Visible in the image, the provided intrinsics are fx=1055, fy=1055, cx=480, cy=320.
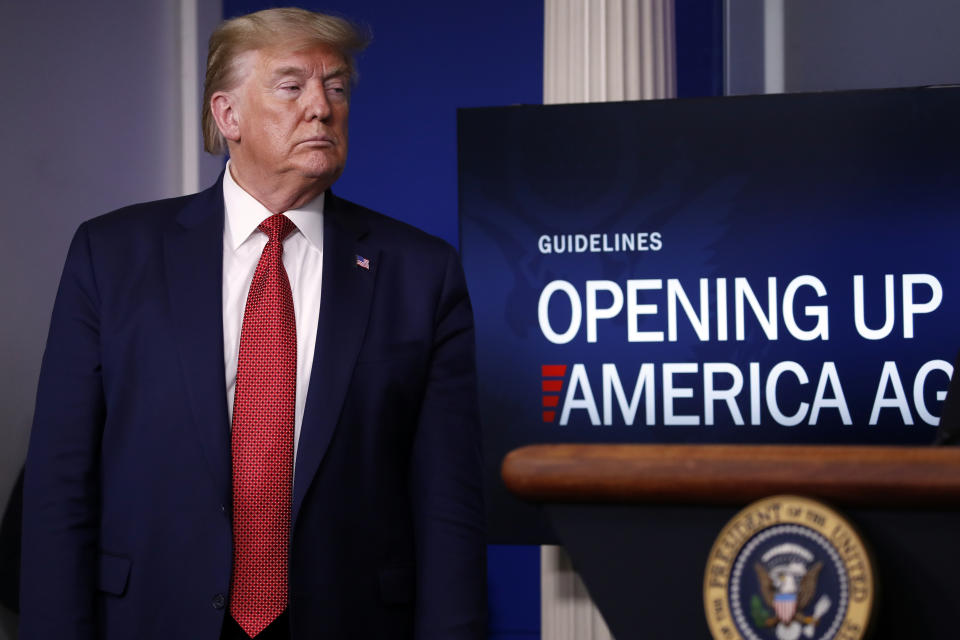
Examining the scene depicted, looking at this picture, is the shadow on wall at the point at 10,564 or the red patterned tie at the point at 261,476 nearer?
the red patterned tie at the point at 261,476

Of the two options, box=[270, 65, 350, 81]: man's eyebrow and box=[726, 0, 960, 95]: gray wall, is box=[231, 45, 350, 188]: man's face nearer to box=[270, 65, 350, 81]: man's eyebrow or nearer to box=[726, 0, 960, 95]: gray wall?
box=[270, 65, 350, 81]: man's eyebrow

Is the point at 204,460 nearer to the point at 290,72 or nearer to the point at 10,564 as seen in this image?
the point at 290,72

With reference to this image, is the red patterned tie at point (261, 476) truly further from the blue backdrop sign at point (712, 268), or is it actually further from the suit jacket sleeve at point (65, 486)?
the blue backdrop sign at point (712, 268)

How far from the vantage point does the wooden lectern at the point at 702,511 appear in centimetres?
65

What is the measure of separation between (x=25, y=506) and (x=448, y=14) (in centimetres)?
285

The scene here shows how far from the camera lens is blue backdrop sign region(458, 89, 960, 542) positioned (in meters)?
2.70

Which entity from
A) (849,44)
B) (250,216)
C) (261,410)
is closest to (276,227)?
(250,216)

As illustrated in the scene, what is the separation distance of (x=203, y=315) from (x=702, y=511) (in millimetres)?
1078

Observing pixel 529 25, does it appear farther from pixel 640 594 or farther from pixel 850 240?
pixel 640 594

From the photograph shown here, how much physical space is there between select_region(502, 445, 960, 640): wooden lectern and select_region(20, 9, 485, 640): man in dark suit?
91 cm

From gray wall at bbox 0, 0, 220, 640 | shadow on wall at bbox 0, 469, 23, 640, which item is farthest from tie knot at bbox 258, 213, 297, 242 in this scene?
gray wall at bbox 0, 0, 220, 640

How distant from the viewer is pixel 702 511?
70 cm

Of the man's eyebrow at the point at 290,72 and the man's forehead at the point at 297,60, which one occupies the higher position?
the man's forehead at the point at 297,60

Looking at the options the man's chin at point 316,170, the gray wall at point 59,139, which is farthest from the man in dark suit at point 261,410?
the gray wall at point 59,139
